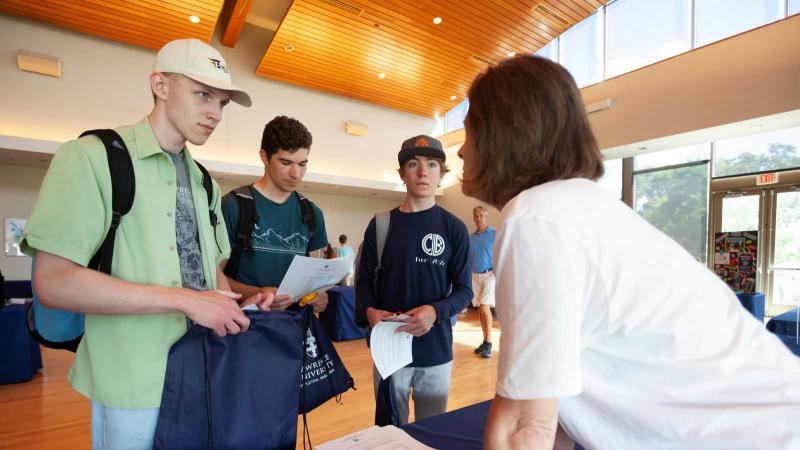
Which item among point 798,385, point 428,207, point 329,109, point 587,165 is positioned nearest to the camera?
point 798,385

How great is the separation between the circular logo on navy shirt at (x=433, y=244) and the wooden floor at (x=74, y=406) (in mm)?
1686

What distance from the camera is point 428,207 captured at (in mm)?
1966

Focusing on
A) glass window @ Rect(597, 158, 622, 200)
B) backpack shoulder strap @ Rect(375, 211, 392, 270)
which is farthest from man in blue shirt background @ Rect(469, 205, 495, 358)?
backpack shoulder strap @ Rect(375, 211, 392, 270)

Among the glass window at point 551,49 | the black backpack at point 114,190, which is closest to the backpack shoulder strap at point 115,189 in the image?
the black backpack at point 114,190

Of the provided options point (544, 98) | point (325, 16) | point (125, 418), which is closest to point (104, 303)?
point (125, 418)

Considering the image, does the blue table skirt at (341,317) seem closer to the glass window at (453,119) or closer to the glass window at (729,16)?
the glass window at (453,119)

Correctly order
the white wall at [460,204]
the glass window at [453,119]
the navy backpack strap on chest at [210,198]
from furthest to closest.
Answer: the glass window at [453,119], the white wall at [460,204], the navy backpack strap on chest at [210,198]

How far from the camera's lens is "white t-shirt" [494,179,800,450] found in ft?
1.80

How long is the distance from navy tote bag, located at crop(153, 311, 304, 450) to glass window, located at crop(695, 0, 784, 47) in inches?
309

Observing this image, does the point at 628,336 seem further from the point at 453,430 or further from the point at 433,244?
the point at 433,244

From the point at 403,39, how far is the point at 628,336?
26.9 ft

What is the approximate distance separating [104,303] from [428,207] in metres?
1.40

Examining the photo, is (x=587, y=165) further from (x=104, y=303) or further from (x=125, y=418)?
(x=125, y=418)

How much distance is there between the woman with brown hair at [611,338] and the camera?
55 centimetres
